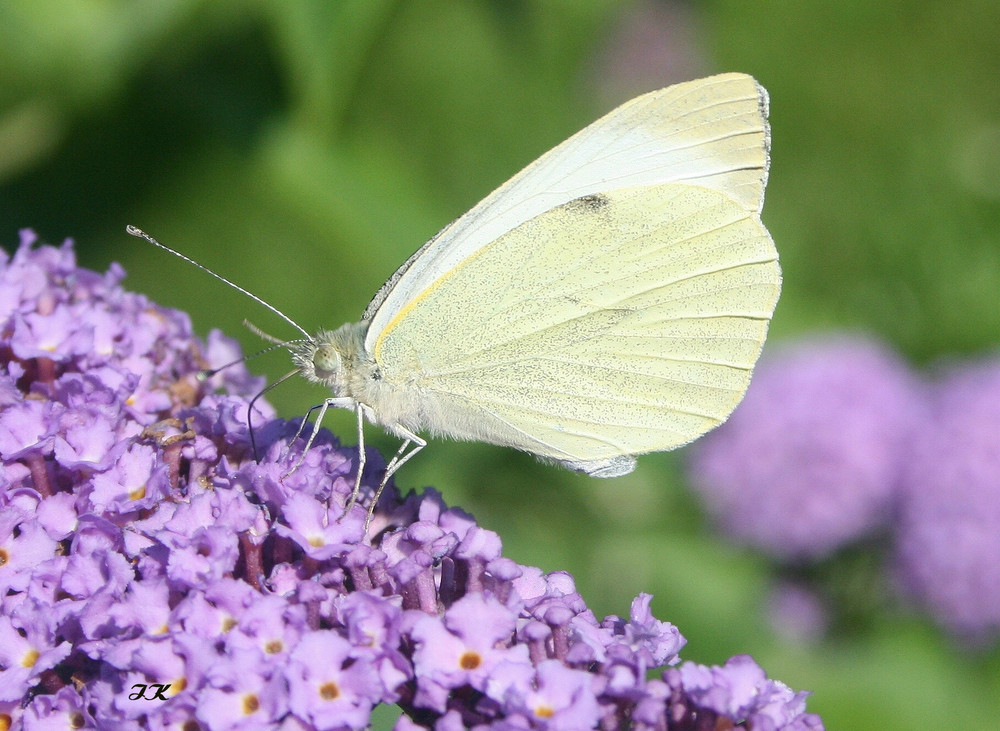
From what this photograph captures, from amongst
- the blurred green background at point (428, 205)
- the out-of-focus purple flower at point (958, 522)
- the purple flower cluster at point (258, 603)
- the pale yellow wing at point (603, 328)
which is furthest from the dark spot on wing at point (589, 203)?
the out-of-focus purple flower at point (958, 522)

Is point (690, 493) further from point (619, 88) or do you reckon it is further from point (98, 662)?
point (98, 662)

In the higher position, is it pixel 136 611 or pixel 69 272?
pixel 69 272

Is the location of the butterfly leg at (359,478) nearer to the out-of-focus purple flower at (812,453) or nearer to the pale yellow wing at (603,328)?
the pale yellow wing at (603,328)

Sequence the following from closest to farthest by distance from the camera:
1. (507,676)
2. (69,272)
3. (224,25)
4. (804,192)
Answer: (507,676) < (69,272) < (224,25) < (804,192)

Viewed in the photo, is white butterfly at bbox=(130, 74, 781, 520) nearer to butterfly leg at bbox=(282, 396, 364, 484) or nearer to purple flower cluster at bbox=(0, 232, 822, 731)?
butterfly leg at bbox=(282, 396, 364, 484)

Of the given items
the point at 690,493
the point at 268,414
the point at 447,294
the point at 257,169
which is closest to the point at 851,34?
the point at 690,493

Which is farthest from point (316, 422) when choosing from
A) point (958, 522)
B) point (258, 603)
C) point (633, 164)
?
point (958, 522)
